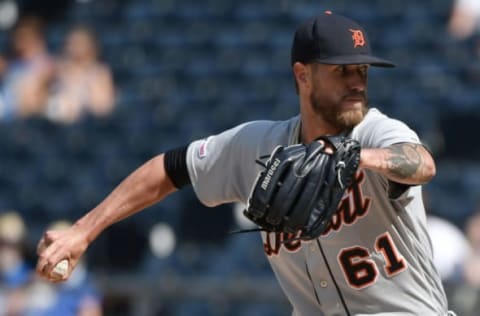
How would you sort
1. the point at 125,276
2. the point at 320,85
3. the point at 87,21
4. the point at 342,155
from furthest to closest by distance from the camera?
the point at 87,21 < the point at 125,276 < the point at 320,85 < the point at 342,155

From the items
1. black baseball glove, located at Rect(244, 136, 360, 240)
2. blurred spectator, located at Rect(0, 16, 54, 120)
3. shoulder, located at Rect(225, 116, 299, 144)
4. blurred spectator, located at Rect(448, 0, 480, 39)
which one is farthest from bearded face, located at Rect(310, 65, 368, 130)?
blurred spectator, located at Rect(0, 16, 54, 120)

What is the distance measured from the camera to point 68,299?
23.3 feet

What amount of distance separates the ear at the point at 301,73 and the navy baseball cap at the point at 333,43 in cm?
2

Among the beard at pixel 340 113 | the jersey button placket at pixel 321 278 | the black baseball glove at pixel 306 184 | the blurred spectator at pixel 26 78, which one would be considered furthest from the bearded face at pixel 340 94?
the blurred spectator at pixel 26 78

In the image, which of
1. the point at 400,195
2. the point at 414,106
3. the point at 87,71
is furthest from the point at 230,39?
the point at 400,195

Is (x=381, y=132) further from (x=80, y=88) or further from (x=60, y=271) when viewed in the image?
(x=80, y=88)

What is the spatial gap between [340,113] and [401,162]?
38 cm

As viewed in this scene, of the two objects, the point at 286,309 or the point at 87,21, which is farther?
the point at 87,21

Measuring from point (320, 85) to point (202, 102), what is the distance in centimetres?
591

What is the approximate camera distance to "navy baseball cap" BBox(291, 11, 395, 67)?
3309 mm

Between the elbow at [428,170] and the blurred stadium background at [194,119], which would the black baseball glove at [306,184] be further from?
the blurred stadium background at [194,119]

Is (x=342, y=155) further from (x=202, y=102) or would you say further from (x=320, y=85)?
(x=202, y=102)

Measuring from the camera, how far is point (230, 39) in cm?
966

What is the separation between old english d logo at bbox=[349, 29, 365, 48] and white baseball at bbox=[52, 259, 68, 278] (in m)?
1.12
